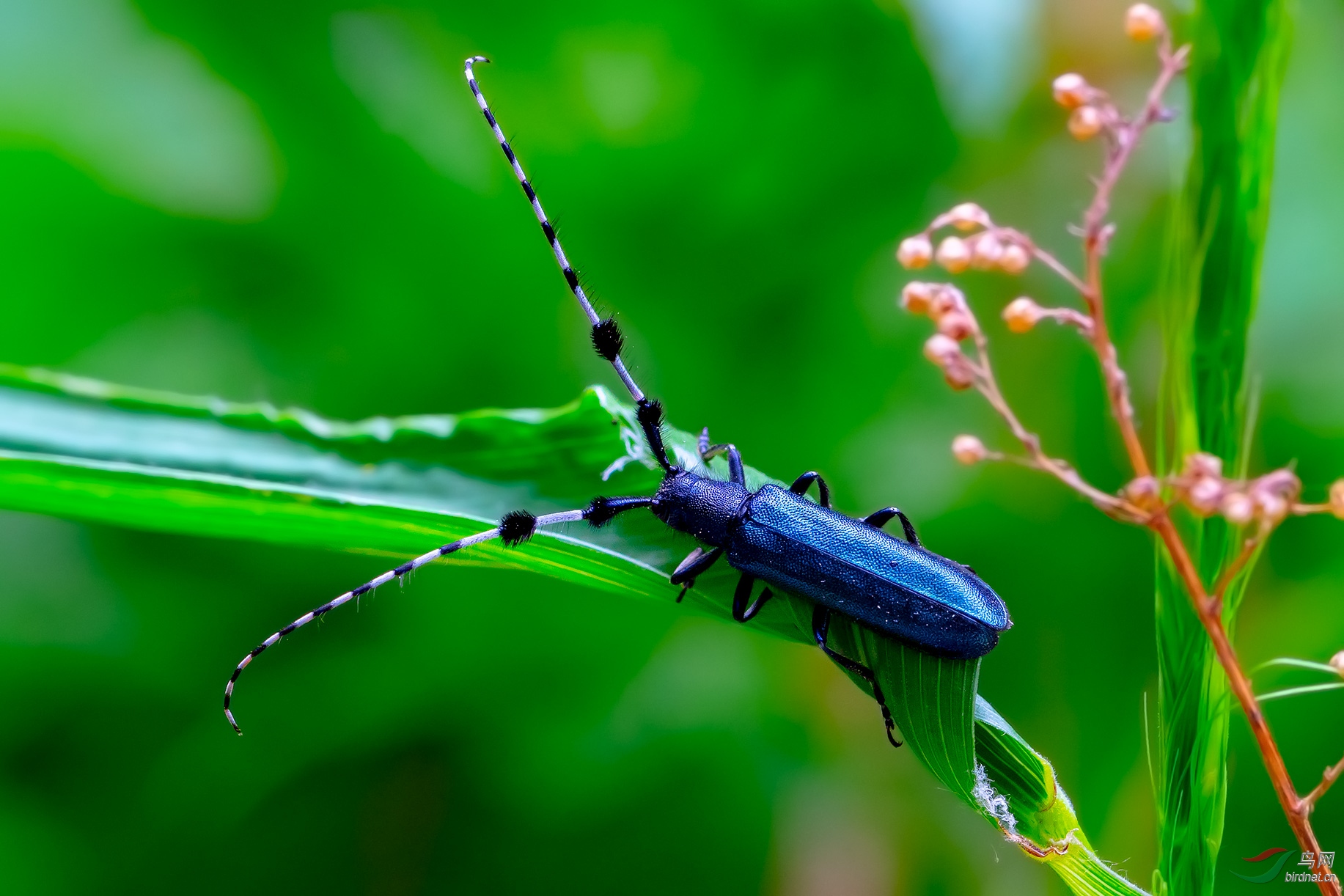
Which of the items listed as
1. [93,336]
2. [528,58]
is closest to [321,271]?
[93,336]

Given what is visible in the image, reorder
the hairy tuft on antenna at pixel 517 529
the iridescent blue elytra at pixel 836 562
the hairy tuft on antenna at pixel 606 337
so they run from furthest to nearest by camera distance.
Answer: the hairy tuft on antenna at pixel 606 337, the iridescent blue elytra at pixel 836 562, the hairy tuft on antenna at pixel 517 529

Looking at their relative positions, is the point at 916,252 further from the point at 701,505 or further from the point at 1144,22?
the point at 701,505

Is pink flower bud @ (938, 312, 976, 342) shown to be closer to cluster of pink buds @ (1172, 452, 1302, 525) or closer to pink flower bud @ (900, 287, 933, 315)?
pink flower bud @ (900, 287, 933, 315)

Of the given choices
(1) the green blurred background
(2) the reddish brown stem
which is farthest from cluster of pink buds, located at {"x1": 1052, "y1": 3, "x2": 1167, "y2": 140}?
(1) the green blurred background

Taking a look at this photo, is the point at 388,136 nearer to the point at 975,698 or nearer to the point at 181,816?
the point at 181,816

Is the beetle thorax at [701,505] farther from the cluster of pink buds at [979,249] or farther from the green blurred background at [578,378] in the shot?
the cluster of pink buds at [979,249]

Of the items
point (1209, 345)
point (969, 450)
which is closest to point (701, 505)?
point (969, 450)

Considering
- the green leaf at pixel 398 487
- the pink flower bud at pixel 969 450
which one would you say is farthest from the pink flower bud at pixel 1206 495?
the green leaf at pixel 398 487
